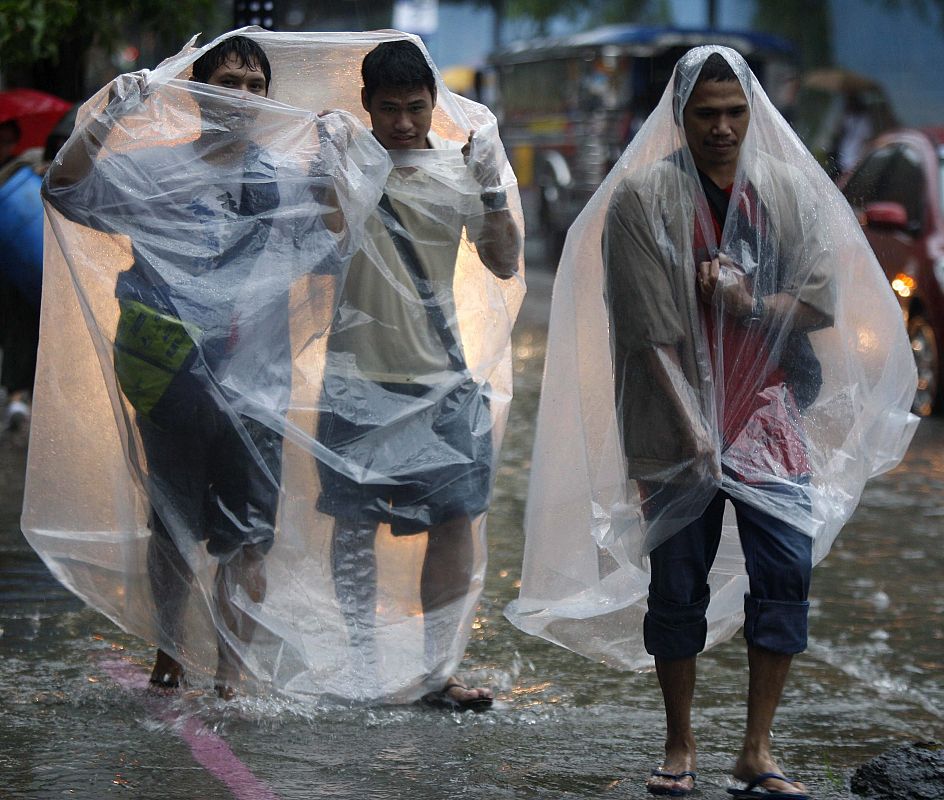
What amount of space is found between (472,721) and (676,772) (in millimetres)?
641

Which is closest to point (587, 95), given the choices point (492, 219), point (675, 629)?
point (492, 219)

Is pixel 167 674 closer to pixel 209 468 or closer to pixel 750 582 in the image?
pixel 209 468

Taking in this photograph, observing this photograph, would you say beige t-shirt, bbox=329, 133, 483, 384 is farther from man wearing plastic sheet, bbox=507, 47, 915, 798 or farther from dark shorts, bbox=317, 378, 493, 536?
man wearing plastic sheet, bbox=507, 47, 915, 798

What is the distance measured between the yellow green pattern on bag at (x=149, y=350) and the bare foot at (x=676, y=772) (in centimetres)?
144

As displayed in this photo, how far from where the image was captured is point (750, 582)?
11.3 feet

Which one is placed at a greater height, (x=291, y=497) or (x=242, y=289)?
(x=242, y=289)

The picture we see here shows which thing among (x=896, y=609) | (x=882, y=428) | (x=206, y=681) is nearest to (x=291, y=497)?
(x=206, y=681)

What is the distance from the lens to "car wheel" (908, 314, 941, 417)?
30.6ft

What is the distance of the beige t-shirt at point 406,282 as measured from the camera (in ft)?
12.9

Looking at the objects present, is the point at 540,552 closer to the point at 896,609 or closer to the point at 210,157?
the point at 210,157

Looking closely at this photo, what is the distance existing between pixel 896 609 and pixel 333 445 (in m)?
2.24

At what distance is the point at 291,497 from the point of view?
3947 mm

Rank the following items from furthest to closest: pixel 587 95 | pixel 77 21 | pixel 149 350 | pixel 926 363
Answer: pixel 587 95 → pixel 926 363 → pixel 77 21 → pixel 149 350

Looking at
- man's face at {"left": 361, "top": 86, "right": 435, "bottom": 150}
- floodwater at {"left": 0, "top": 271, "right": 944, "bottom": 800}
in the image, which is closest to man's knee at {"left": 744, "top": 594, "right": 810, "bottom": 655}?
floodwater at {"left": 0, "top": 271, "right": 944, "bottom": 800}
